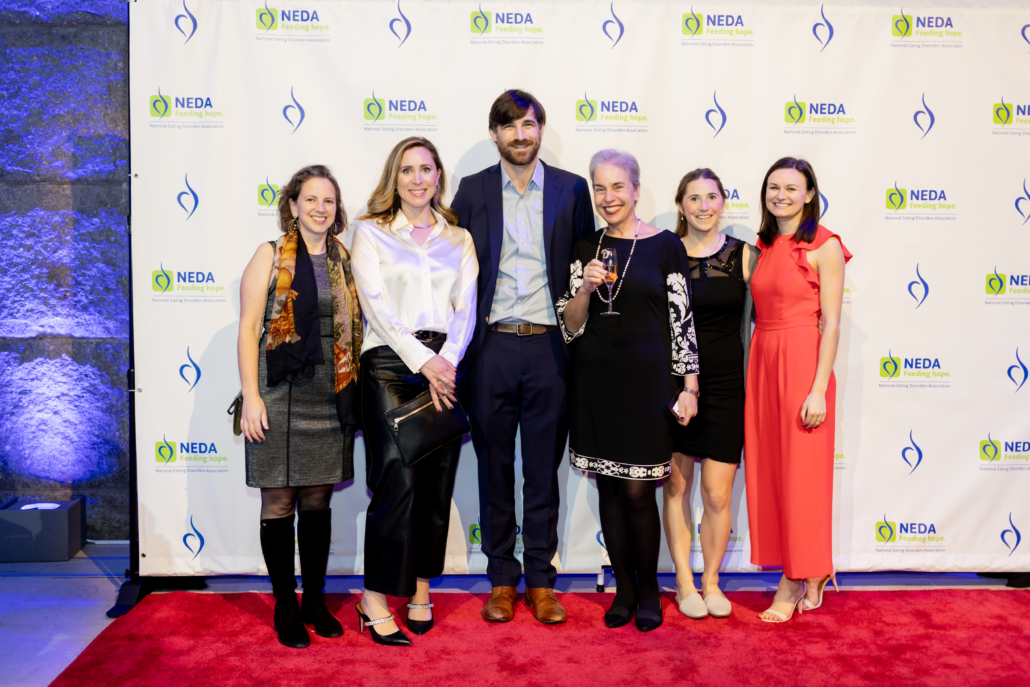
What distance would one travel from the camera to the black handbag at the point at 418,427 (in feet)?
8.64

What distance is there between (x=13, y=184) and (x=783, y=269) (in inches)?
158

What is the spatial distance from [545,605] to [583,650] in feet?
0.95

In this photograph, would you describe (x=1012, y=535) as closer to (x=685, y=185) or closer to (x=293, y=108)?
(x=685, y=185)

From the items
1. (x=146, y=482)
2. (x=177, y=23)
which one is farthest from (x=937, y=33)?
(x=146, y=482)

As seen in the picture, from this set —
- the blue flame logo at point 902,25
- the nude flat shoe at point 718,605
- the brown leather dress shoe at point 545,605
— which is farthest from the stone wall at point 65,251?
the blue flame logo at point 902,25

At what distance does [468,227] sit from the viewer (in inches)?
117

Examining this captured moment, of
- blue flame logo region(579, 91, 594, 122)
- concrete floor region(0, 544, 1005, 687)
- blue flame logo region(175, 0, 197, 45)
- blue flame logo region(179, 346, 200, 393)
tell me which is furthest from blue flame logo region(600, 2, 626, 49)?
concrete floor region(0, 544, 1005, 687)

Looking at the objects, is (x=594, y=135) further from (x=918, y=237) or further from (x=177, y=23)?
(x=177, y=23)

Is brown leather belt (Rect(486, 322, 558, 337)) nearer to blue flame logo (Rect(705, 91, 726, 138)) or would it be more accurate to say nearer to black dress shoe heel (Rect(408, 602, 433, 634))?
black dress shoe heel (Rect(408, 602, 433, 634))

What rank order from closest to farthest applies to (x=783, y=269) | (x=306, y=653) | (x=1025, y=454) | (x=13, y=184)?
(x=306, y=653)
(x=783, y=269)
(x=1025, y=454)
(x=13, y=184)

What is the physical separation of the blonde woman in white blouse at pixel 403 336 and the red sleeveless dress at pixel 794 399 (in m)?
1.25

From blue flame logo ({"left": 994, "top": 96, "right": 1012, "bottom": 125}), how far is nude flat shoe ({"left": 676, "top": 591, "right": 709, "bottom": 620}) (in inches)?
107

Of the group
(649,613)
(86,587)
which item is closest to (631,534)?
(649,613)

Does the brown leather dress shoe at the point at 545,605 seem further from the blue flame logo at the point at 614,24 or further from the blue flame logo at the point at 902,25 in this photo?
the blue flame logo at the point at 902,25
